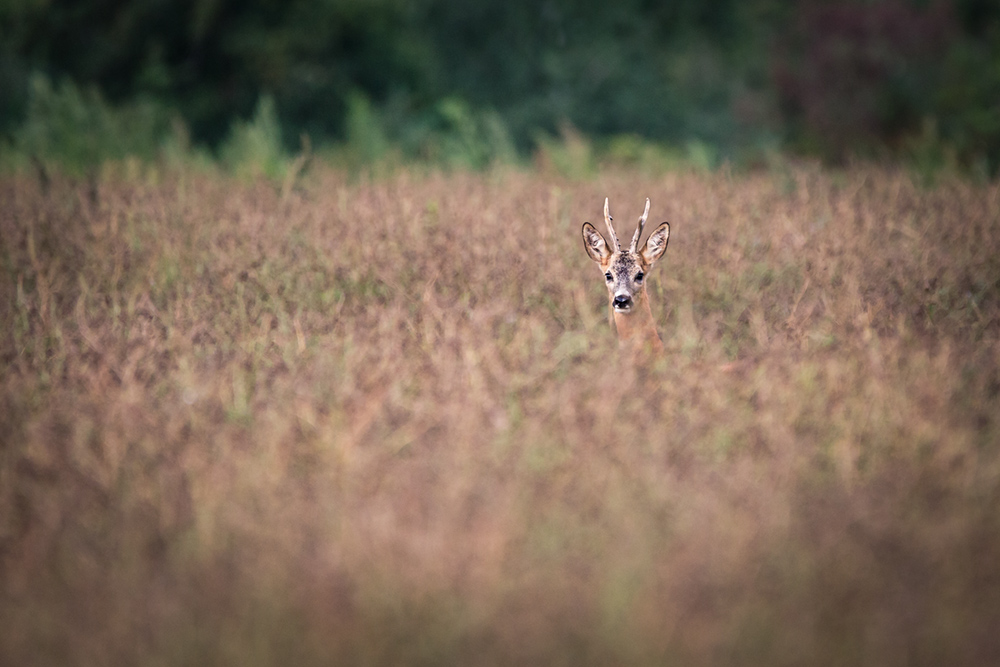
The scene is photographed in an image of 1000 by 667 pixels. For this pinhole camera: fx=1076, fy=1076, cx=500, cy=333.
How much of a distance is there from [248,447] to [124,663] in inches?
44.9

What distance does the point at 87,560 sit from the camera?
2.91 meters

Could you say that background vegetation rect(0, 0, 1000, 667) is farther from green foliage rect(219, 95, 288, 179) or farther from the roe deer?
green foliage rect(219, 95, 288, 179)

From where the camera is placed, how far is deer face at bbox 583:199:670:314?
204 inches

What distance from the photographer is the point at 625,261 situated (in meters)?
5.34

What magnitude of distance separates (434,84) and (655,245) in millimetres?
17862

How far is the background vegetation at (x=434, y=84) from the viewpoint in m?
14.8

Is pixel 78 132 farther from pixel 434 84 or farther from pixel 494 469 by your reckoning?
pixel 494 469

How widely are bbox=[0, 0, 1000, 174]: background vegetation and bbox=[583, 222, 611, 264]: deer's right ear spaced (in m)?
7.21

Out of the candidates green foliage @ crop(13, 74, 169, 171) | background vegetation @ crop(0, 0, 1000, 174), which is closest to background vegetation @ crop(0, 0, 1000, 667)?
green foliage @ crop(13, 74, 169, 171)

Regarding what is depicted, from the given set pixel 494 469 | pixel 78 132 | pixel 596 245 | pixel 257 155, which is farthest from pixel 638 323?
pixel 78 132

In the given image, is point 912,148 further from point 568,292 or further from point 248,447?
point 248,447

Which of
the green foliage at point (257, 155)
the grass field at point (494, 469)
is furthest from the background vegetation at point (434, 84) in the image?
the grass field at point (494, 469)

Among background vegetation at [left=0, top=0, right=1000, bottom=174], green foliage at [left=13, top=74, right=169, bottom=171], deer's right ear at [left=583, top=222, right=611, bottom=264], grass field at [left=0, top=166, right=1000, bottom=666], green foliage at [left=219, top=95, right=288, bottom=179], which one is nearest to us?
grass field at [left=0, top=166, right=1000, bottom=666]

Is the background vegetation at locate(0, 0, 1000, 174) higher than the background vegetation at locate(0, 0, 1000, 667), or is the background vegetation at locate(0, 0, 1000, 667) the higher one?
the background vegetation at locate(0, 0, 1000, 174)
